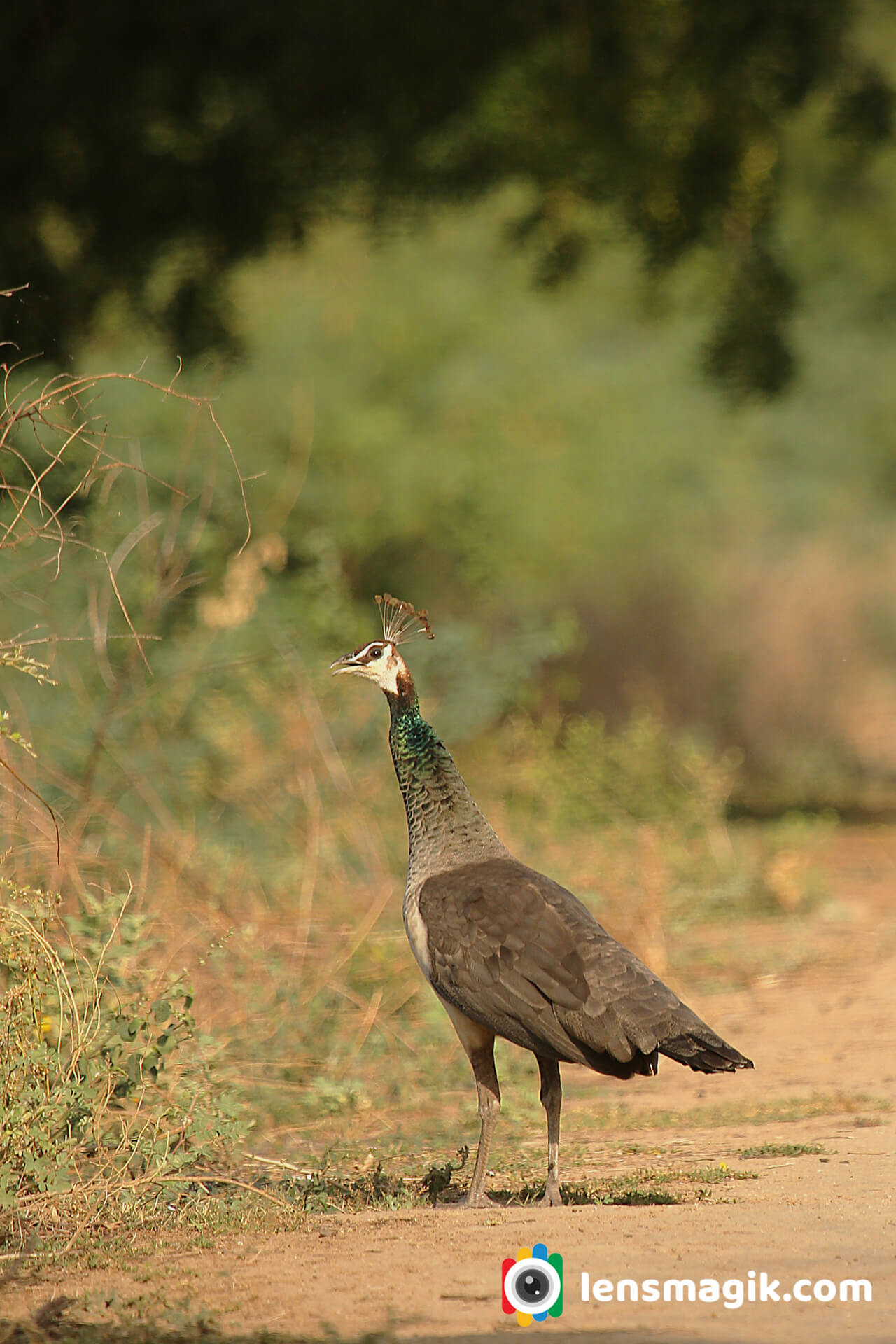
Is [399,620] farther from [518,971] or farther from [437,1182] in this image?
[437,1182]

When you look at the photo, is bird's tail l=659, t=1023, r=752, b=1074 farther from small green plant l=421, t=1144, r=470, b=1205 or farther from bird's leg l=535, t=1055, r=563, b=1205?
small green plant l=421, t=1144, r=470, b=1205

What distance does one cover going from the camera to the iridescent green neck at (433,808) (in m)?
4.87

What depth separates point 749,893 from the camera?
9.38 meters

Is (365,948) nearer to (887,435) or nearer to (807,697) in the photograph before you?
A: (887,435)

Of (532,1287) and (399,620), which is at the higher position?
(399,620)

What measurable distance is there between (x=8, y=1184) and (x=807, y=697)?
11.6 m

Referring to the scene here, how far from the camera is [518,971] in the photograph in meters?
4.39

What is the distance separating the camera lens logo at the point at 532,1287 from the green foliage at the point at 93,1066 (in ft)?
3.58

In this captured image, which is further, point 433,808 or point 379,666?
point 379,666

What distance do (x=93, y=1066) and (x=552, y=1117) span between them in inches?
48.2

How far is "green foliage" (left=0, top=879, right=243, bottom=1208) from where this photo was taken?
4.14 meters

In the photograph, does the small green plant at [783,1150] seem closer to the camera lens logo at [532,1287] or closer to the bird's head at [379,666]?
the camera lens logo at [532,1287]

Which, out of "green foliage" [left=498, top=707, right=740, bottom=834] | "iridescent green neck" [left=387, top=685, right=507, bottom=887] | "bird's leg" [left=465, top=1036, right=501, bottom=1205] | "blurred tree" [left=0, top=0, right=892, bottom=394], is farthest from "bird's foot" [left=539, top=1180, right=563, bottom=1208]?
"green foliage" [left=498, top=707, right=740, bottom=834]

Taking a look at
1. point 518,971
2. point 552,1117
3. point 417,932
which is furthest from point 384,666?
point 552,1117
